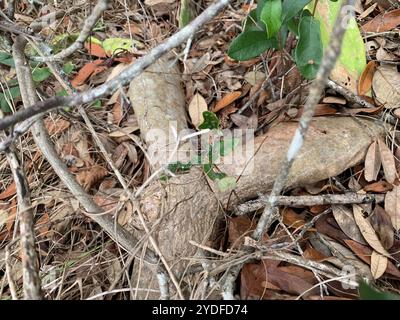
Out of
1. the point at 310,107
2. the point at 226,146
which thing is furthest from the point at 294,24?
the point at 310,107

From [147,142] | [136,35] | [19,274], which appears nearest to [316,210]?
[147,142]

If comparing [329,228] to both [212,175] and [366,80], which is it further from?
[366,80]

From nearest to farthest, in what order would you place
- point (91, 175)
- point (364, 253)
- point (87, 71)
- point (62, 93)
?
point (364, 253) → point (91, 175) → point (62, 93) → point (87, 71)

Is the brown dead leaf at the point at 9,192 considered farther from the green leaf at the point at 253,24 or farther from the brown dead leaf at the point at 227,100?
the green leaf at the point at 253,24

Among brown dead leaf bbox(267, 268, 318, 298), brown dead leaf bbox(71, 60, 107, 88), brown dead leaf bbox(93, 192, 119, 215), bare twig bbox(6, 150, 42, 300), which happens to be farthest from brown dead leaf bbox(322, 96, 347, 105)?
bare twig bbox(6, 150, 42, 300)

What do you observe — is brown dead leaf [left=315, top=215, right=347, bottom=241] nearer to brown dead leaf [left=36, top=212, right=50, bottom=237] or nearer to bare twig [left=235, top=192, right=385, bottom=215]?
bare twig [left=235, top=192, right=385, bottom=215]

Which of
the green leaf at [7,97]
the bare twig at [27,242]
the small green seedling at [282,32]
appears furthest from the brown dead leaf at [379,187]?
the green leaf at [7,97]
